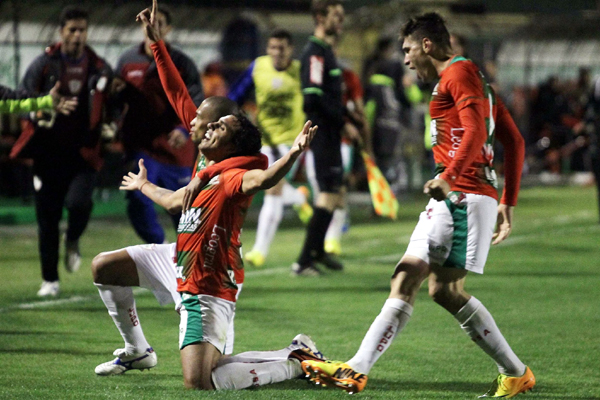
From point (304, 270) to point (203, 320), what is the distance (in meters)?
4.60

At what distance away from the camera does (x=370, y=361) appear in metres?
4.93

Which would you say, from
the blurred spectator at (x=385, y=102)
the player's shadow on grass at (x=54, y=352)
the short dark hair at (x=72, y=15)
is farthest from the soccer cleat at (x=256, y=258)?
the blurred spectator at (x=385, y=102)

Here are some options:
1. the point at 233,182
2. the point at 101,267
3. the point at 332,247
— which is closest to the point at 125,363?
the point at 101,267

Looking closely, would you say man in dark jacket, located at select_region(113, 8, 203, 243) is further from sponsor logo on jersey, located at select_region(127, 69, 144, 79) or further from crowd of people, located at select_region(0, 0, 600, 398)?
crowd of people, located at select_region(0, 0, 600, 398)

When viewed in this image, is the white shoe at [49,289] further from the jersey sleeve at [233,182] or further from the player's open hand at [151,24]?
the jersey sleeve at [233,182]

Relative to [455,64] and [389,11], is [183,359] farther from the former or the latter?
[389,11]

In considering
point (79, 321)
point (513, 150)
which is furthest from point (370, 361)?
point (79, 321)

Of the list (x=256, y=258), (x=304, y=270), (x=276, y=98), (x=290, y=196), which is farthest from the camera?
(x=290, y=196)

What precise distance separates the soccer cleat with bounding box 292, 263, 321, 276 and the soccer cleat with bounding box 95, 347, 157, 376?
13.6 feet

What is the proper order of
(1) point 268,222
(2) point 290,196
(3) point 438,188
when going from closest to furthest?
(3) point 438,188 → (1) point 268,222 → (2) point 290,196

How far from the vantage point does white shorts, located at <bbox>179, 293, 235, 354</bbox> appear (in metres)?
5.11

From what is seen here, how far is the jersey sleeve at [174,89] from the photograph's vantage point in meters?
5.93

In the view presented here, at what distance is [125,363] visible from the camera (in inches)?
220

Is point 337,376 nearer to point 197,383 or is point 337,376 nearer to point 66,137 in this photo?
point 197,383
